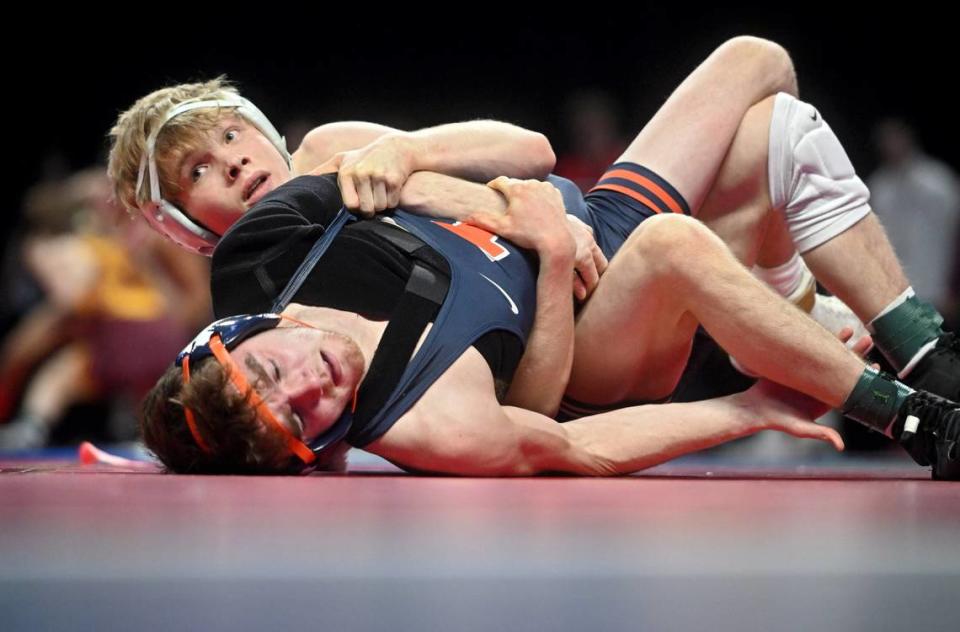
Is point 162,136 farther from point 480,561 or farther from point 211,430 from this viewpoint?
point 480,561

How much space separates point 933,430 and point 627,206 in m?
0.70

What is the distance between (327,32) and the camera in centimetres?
657

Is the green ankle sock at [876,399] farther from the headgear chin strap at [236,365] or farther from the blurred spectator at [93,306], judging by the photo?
the blurred spectator at [93,306]

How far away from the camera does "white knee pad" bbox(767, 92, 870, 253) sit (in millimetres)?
2041

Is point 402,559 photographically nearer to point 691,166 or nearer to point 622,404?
point 622,404

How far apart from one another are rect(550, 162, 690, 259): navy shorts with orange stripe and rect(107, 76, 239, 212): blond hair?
71 centimetres

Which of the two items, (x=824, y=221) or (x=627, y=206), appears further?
(x=627, y=206)

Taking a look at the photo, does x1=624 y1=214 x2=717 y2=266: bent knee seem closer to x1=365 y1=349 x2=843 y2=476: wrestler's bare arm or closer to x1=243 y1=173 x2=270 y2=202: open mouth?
x1=365 y1=349 x2=843 y2=476: wrestler's bare arm

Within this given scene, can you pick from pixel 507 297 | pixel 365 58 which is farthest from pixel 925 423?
pixel 365 58

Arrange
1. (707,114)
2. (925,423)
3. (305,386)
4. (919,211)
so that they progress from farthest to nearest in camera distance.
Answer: (919,211), (707,114), (925,423), (305,386)

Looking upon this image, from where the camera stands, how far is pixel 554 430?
1.74 meters

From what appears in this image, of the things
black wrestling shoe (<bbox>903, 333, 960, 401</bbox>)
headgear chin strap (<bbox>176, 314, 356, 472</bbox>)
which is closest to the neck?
headgear chin strap (<bbox>176, 314, 356, 472</bbox>)

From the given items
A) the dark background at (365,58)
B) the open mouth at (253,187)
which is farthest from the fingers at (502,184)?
the dark background at (365,58)

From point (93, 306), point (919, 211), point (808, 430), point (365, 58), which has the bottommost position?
point (93, 306)
